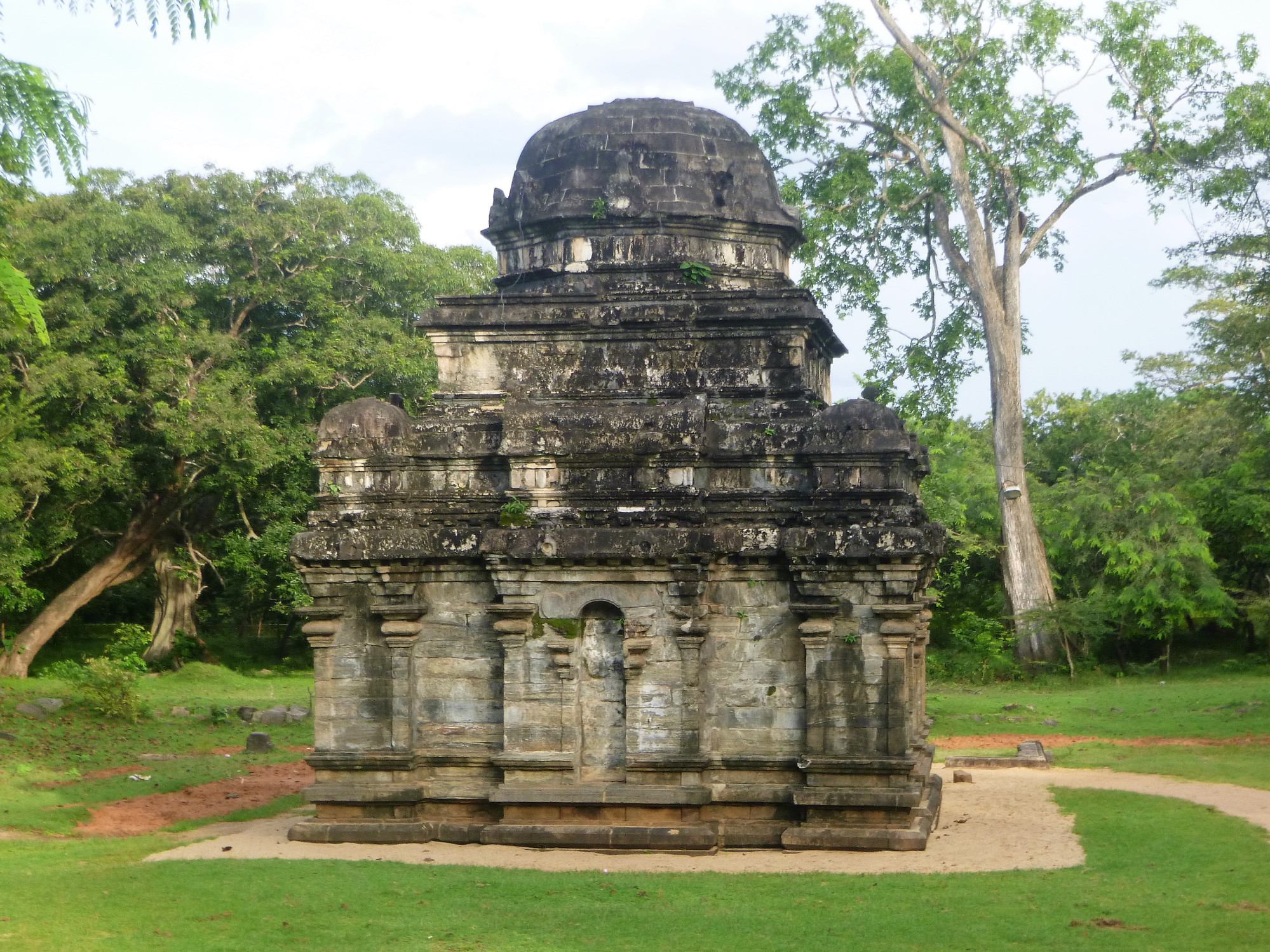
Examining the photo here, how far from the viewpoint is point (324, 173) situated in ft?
107

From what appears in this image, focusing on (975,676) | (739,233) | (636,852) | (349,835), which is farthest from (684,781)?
(975,676)

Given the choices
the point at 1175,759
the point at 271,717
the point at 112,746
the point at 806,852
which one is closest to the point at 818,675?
the point at 806,852

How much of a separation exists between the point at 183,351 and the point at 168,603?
6.64 meters

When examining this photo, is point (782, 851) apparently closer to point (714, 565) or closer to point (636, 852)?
point (636, 852)

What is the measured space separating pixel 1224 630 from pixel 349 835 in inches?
1002

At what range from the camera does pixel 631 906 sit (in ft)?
35.8

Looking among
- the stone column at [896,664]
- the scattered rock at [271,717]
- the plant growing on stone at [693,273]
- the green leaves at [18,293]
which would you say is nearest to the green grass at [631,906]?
the stone column at [896,664]

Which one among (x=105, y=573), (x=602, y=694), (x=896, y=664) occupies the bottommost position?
(x=602, y=694)

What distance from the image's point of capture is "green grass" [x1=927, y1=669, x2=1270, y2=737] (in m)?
23.4

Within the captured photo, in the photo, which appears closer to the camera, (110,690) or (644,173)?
(644,173)

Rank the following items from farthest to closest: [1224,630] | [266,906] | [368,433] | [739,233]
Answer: [1224,630]
[739,233]
[368,433]
[266,906]

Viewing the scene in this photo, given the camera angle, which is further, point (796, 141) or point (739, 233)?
point (796, 141)

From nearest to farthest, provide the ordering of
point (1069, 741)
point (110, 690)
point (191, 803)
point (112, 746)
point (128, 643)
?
point (191, 803) → point (112, 746) → point (1069, 741) → point (110, 690) → point (128, 643)

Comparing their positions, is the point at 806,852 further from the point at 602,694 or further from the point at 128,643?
the point at 128,643
